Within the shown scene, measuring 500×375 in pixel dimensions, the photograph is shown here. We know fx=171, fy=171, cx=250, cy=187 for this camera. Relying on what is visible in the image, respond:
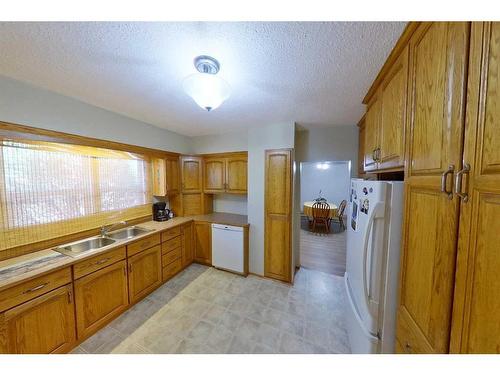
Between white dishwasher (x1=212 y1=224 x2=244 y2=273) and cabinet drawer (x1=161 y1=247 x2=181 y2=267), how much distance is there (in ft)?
1.82

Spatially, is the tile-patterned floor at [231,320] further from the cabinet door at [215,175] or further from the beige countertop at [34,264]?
the cabinet door at [215,175]

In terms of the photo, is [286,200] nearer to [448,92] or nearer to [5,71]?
[448,92]

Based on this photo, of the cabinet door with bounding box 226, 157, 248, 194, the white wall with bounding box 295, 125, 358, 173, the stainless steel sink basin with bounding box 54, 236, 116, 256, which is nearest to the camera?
the stainless steel sink basin with bounding box 54, 236, 116, 256

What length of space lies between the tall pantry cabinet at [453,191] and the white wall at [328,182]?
17.2 feet

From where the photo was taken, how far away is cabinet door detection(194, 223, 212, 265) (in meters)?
2.97

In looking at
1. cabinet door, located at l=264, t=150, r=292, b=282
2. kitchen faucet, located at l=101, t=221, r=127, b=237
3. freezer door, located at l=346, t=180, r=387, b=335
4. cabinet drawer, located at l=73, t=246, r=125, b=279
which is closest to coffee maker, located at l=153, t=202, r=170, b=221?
kitchen faucet, located at l=101, t=221, r=127, b=237

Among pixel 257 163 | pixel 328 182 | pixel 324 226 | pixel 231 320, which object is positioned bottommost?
pixel 231 320

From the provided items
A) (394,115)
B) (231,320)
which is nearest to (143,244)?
(231,320)

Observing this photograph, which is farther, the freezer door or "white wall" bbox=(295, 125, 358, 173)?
"white wall" bbox=(295, 125, 358, 173)

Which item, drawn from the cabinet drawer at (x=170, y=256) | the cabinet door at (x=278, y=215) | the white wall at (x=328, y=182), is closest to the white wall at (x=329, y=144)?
the cabinet door at (x=278, y=215)

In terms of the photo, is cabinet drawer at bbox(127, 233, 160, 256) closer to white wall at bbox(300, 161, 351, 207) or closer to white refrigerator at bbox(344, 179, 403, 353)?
white refrigerator at bbox(344, 179, 403, 353)

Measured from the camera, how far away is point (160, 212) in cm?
293

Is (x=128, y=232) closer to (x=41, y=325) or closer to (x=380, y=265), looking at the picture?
(x=41, y=325)

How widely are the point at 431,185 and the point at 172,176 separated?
10.3 feet
